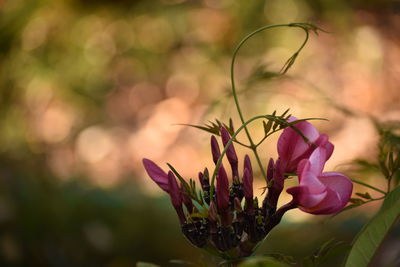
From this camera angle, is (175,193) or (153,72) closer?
(175,193)

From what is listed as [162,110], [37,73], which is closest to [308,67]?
[162,110]

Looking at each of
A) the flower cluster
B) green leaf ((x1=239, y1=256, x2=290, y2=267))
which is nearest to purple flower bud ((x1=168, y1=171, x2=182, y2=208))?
the flower cluster

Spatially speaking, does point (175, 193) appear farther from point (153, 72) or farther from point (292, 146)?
point (153, 72)

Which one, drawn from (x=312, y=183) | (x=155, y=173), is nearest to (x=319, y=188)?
(x=312, y=183)

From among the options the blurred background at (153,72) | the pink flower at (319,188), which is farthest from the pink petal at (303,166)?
the blurred background at (153,72)

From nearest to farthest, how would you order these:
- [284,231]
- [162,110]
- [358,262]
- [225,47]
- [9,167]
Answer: [358,262] → [284,231] → [9,167] → [225,47] → [162,110]

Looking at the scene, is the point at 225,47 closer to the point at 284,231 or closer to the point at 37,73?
the point at 37,73

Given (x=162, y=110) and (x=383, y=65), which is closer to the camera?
(x=383, y=65)
